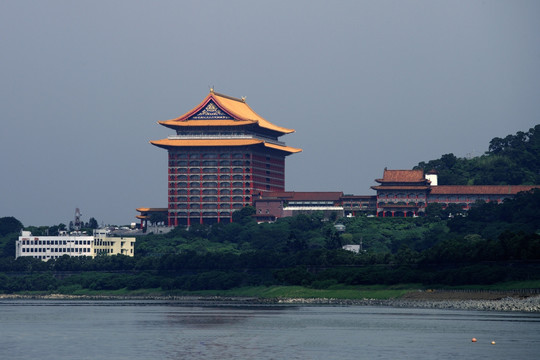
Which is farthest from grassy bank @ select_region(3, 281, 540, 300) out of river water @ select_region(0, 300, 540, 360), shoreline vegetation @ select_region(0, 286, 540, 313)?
river water @ select_region(0, 300, 540, 360)

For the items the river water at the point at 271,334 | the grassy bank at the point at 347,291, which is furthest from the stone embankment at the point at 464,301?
the river water at the point at 271,334

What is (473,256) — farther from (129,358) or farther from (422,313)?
(129,358)

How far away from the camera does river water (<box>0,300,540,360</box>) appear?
9156 centimetres

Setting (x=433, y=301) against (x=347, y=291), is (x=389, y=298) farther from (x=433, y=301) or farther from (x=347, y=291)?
(x=433, y=301)

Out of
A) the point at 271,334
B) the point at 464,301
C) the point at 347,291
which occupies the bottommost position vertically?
the point at 271,334

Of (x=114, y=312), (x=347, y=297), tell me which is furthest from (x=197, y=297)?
(x=114, y=312)

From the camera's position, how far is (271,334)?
110 m

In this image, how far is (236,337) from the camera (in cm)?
10588

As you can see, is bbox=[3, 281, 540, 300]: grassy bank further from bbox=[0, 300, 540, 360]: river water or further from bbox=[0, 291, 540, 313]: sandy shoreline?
bbox=[0, 300, 540, 360]: river water

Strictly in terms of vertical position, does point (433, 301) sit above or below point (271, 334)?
above

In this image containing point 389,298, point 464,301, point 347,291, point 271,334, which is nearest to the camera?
point 271,334

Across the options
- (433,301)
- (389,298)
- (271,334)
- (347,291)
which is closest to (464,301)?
(433,301)

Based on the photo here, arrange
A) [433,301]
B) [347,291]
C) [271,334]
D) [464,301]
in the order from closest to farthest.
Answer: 1. [271,334]
2. [464,301]
3. [433,301]
4. [347,291]

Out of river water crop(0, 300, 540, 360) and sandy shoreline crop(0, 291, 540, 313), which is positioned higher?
sandy shoreline crop(0, 291, 540, 313)
